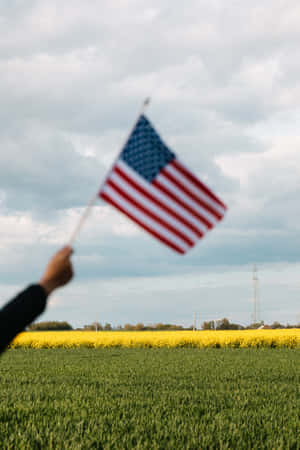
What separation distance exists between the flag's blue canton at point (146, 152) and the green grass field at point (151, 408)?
4.97 metres

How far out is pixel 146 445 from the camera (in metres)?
7.71

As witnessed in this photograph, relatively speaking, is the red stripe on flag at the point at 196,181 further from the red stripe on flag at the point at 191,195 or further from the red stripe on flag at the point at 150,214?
the red stripe on flag at the point at 150,214

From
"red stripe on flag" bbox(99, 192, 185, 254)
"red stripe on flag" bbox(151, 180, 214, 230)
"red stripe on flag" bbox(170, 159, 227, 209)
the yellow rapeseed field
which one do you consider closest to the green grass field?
"red stripe on flag" bbox(99, 192, 185, 254)

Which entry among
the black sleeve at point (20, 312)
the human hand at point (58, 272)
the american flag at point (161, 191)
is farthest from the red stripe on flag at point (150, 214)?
the black sleeve at point (20, 312)

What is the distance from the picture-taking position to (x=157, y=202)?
14.0ft

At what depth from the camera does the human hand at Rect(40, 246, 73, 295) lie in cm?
226

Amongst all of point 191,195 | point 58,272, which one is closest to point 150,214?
point 191,195

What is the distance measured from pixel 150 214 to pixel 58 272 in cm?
197

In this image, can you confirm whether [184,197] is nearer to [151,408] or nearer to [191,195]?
[191,195]

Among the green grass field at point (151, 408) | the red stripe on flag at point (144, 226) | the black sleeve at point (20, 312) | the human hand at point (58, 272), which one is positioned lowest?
the green grass field at point (151, 408)

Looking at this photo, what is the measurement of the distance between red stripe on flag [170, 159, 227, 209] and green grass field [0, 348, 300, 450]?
15.4 feet

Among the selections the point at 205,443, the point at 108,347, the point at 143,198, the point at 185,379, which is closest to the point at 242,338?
the point at 108,347

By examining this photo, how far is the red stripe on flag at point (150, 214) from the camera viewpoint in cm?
395

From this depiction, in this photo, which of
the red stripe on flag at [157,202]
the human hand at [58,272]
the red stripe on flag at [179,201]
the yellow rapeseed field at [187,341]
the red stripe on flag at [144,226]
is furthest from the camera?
the yellow rapeseed field at [187,341]
